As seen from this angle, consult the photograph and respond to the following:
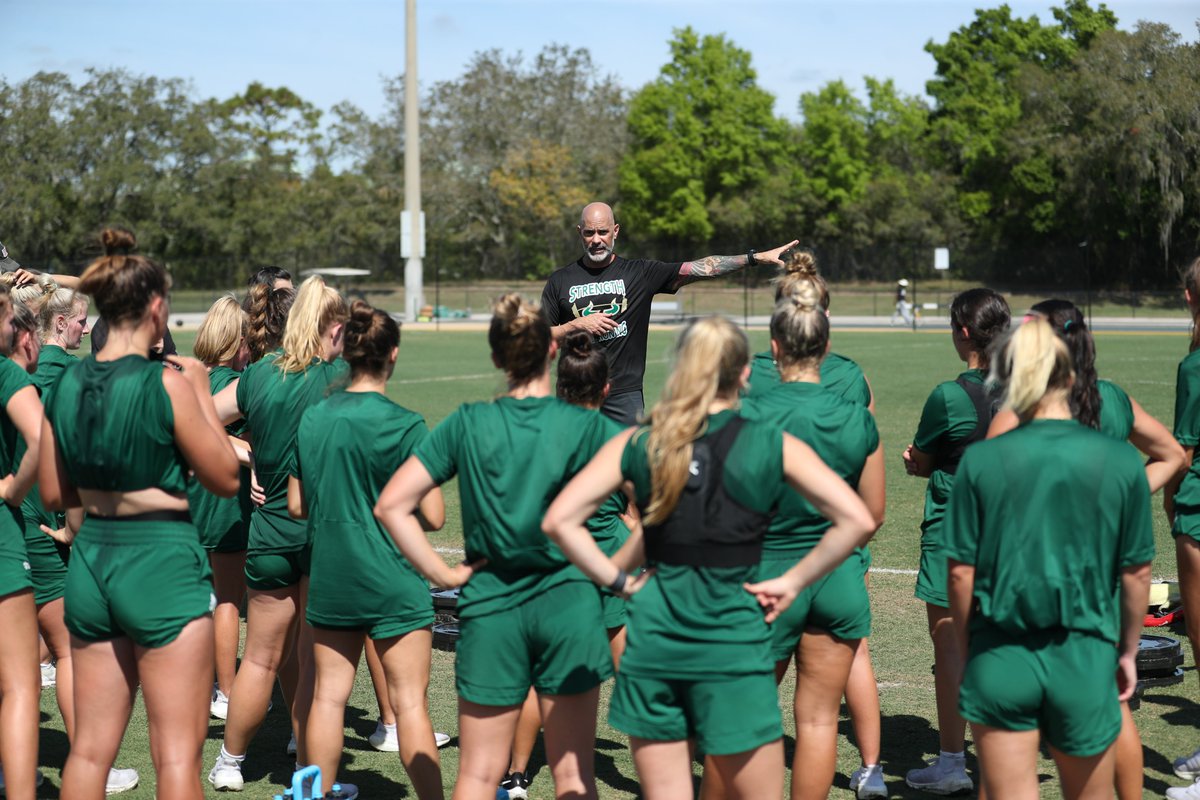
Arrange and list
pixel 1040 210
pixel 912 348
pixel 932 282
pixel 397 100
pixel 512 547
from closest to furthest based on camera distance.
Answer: pixel 512 547
pixel 912 348
pixel 932 282
pixel 1040 210
pixel 397 100

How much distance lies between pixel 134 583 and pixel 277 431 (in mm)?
1324

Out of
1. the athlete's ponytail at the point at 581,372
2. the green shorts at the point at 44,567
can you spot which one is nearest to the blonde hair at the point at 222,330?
the green shorts at the point at 44,567

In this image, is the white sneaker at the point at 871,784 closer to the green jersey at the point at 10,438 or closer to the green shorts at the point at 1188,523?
the green shorts at the point at 1188,523

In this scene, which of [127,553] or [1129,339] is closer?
[127,553]

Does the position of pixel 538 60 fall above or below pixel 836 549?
above

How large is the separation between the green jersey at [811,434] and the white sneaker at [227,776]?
2.41 m

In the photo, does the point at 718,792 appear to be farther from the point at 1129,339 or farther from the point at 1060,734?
the point at 1129,339

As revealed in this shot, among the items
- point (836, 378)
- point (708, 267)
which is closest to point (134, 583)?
point (836, 378)

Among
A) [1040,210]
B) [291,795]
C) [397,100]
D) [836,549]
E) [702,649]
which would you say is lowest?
[291,795]

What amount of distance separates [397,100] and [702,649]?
73.7 m

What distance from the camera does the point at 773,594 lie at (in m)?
3.50

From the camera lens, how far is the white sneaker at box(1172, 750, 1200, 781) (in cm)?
509

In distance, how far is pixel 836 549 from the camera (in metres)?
3.49

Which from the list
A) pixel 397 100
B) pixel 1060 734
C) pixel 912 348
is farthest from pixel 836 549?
pixel 397 100
